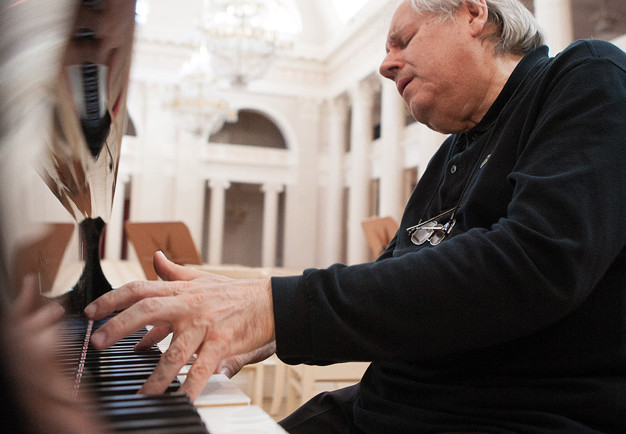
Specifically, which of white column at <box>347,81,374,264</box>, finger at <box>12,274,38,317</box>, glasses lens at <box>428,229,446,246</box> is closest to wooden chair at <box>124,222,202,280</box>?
glasses lens at <box>428,229,446,246</box>

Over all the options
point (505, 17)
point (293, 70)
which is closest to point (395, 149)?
point (293, 70)

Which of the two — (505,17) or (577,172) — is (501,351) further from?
(505,17)

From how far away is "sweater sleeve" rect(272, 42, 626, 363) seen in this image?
654 mm

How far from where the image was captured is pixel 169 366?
0.60 m

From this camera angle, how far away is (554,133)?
812 millimetres

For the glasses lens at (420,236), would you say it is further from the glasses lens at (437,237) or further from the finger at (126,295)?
the finger at (126,295)

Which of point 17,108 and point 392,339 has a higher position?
point 17,108

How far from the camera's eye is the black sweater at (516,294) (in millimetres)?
662

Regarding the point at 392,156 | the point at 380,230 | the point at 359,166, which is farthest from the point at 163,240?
the point at 359,166

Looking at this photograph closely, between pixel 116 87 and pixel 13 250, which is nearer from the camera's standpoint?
pixel 13 250

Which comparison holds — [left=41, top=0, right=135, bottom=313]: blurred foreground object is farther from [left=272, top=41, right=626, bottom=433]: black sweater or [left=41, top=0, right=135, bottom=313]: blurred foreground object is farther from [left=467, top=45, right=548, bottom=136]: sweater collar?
[left=467, top=45, right=548, bottom=136]: sweater collar

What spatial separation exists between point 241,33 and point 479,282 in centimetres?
862

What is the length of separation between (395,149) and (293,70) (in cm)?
485

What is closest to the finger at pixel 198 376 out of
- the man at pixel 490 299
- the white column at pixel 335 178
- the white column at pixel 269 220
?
the man at pixel 490 299
